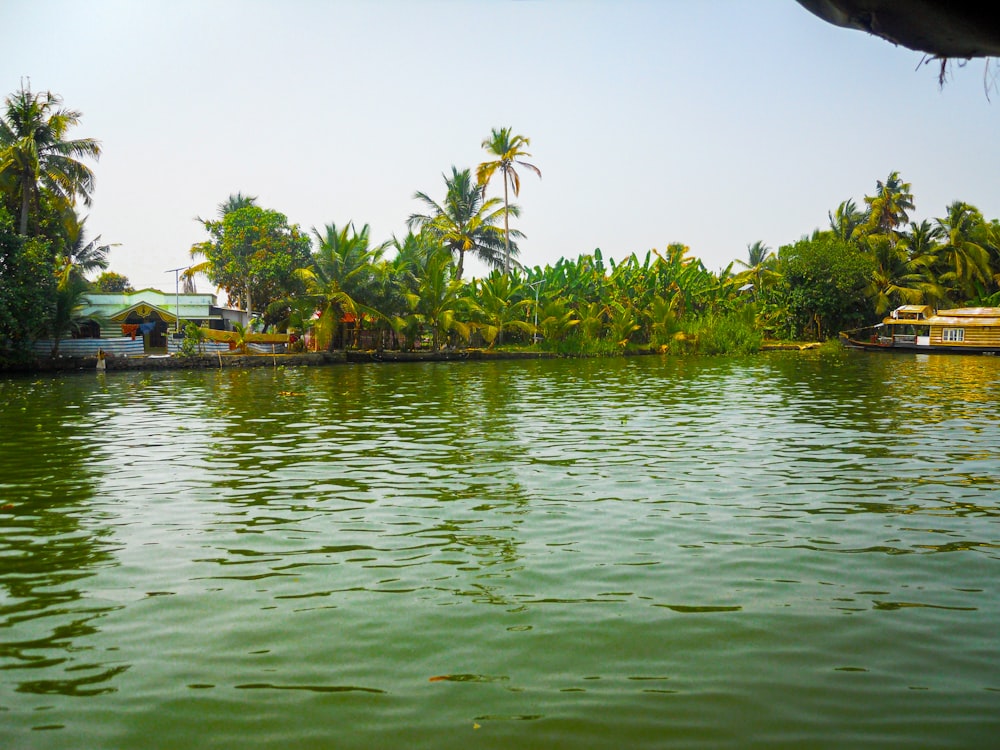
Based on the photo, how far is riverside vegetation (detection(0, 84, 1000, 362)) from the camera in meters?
39.8

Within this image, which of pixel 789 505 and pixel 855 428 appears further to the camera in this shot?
pixel 855 428

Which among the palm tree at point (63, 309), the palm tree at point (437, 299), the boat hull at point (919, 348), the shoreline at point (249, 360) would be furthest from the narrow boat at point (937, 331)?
the palm tree at point (63, 309)

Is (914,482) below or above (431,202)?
below

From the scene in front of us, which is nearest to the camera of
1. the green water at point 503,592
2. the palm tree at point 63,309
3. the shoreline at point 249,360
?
the green water at point 503,592

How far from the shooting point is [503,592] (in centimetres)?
622

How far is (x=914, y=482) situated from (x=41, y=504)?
1067 cm

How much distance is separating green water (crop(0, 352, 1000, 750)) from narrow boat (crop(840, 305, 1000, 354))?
44.8 m

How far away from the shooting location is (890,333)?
198 ft

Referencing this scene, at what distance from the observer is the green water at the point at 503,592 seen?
13.9 feet

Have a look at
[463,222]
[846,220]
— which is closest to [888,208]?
[846,220]

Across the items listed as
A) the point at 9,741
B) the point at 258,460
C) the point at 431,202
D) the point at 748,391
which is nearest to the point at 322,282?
the point at 431,202

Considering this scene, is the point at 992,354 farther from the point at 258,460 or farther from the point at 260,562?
the point at 260,562

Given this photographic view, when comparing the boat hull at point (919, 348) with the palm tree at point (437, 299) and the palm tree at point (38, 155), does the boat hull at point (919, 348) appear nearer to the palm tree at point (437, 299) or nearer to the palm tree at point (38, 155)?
the palm tree at point (437, 299)

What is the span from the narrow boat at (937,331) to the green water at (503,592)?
44813 millimetres
